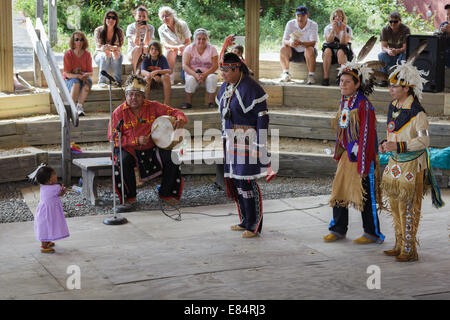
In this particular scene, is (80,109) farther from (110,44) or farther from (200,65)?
(200,65)

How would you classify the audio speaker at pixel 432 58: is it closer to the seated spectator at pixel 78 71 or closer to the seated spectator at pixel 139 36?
the seated spectator at pixel 139 36

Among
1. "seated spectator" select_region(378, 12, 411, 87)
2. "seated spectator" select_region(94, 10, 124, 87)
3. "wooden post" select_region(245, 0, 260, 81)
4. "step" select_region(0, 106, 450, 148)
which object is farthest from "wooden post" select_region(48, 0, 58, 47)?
"seated spectator" select_region(378, 12, 411, 87)

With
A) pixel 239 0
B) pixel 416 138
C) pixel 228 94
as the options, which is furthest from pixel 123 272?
pixel 239 0

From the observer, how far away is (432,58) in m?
9.17

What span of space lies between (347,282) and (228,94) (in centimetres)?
193

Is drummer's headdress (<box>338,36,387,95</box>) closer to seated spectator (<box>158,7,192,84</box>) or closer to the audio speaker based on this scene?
the audio speaker

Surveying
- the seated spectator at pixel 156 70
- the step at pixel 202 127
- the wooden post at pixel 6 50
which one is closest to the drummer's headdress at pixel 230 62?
the step at pixel 202 127

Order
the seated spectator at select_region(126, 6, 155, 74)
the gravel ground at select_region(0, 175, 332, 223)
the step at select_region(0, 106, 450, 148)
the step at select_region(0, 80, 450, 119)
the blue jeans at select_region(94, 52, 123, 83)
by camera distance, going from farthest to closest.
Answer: the seated spectator at select_region(126, 6, 155, 74) → the blue jeans at select_region(94, 52, 123, 83) → the step at select_region(0, 80, 450, 119) → the step at select_region(0, 106, 450, 148) → the gravel ground at select_region(0, 175, 332, 223)

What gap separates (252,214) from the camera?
→ 19.4ft

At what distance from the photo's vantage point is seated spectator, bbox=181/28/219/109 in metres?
9.35

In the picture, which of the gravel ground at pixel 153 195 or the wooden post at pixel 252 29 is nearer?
the gravel ground at pixel 153 195

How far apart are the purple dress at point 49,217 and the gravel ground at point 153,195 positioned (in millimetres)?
1091

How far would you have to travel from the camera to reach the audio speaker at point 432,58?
9102 mm

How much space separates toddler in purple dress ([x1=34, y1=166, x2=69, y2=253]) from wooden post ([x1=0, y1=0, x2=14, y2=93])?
13.3 ft
